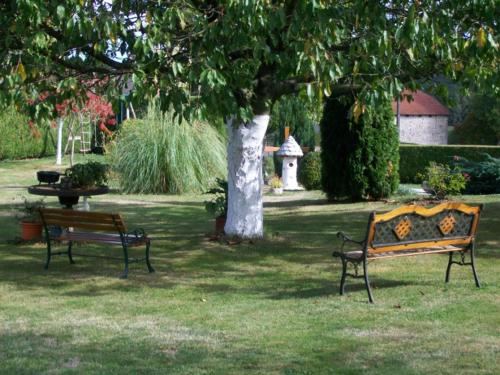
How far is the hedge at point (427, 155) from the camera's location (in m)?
29.9

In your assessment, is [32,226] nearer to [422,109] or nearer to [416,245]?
[416,245]

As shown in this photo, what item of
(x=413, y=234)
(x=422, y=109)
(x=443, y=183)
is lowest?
(x=413, y=234)

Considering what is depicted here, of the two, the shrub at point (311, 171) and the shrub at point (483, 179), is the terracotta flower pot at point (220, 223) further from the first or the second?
the shrub at point (311, 171)

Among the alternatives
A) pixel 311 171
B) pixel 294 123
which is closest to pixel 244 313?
pixel 311 171

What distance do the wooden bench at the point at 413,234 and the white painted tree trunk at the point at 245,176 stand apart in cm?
353

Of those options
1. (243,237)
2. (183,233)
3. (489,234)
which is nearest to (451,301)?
(243,237)

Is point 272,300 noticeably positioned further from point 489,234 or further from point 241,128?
point 489,234

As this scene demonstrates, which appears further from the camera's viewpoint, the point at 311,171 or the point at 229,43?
the point at 311,171

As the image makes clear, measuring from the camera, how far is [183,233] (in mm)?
13812

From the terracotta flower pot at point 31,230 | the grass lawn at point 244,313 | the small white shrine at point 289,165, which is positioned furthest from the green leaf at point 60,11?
the small white shrine at point 289,165

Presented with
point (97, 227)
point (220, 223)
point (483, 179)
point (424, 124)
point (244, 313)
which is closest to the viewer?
point (244, 313)

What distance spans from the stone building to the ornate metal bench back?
5175 cm

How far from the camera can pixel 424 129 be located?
6009 cm

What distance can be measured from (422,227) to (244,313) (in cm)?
205
